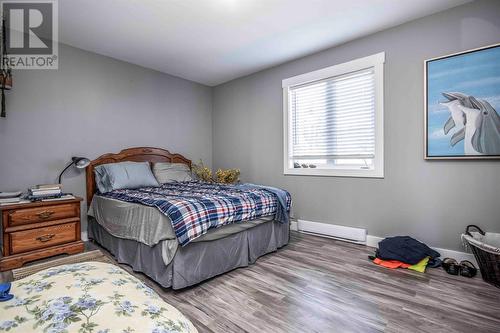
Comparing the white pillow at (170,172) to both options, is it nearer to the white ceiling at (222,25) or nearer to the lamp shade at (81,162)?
the lamp shade at (81,162)

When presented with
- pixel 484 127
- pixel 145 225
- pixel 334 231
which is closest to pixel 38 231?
pixel 145 225

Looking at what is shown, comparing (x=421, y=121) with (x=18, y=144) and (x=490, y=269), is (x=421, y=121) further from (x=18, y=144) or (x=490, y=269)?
(x=18, y=144)

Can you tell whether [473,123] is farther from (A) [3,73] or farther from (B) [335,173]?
(A) [3,73]

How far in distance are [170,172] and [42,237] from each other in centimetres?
177

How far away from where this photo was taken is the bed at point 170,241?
2041mm

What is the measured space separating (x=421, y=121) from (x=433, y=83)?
15.6 inches

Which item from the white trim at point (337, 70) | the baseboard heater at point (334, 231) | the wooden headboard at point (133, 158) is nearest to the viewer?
the white trim at point (337, 70)

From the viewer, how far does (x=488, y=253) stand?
2.03 m

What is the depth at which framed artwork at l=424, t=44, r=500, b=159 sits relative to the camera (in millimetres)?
2338

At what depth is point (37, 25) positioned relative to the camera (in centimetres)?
285

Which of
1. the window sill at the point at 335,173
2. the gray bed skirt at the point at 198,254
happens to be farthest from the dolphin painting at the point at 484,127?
the gray bed skirt at the point at 198,254

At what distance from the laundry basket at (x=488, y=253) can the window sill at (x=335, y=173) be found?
1.04 m

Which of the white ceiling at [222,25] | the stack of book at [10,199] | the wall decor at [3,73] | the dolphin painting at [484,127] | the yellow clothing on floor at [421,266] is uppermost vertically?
the white ceiling at [222,25]

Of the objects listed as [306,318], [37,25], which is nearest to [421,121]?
[306,318]
